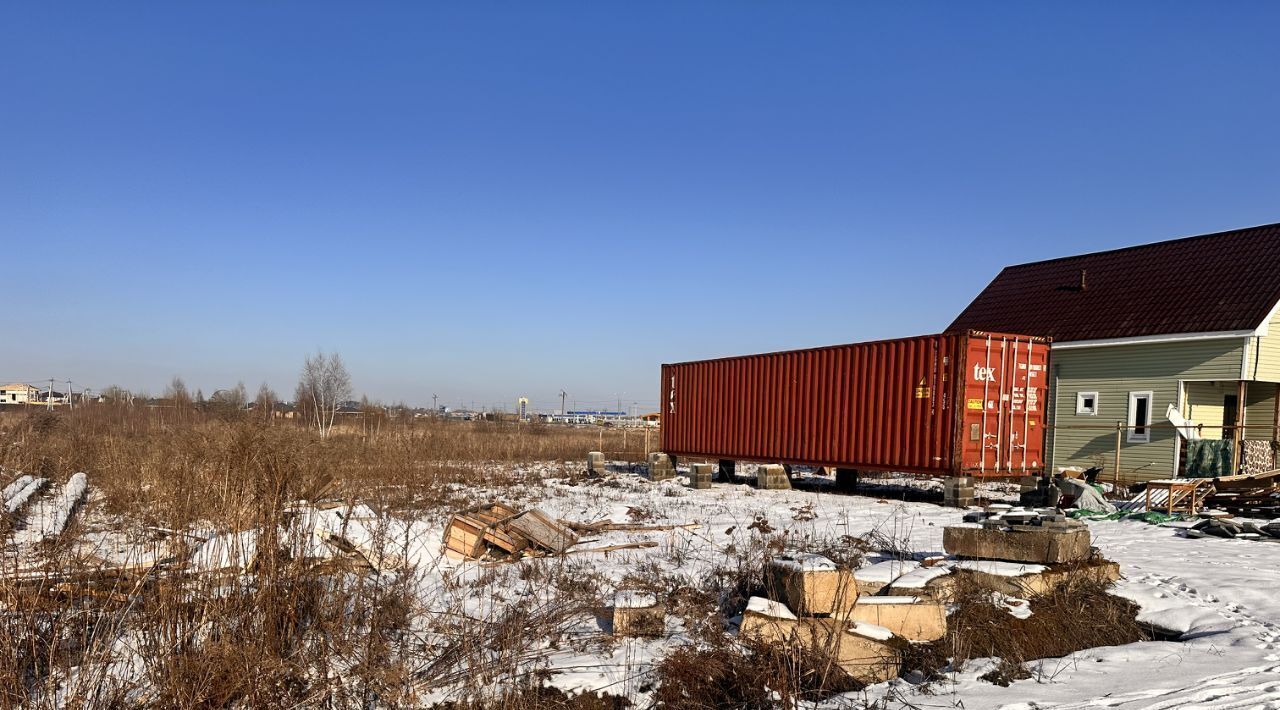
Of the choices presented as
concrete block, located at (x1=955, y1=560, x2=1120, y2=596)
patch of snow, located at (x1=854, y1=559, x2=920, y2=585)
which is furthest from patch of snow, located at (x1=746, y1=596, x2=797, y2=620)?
concrete block, located at (x1=955, y1=560, x2=1120, y2=596)

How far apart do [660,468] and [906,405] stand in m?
6.80

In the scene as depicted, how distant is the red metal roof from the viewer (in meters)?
15.8

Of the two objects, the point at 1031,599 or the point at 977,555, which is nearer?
the point at 1031,599

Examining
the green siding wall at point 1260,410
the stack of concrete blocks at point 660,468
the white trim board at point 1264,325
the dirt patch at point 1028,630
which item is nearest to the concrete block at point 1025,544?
the dirt patch at point 1028,630

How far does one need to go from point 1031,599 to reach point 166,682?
5.67 metres

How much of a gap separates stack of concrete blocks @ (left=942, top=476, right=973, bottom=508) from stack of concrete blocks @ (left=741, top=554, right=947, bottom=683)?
7.46 meters

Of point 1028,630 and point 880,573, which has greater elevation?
point 880,573

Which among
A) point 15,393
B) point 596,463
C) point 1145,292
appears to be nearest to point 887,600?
point 596,463

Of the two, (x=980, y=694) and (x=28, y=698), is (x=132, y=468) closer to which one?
(x=28, y=698)

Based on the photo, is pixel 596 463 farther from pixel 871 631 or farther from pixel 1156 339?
pixel 871 631

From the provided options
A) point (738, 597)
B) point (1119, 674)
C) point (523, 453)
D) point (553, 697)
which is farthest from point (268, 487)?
point (523, 453)

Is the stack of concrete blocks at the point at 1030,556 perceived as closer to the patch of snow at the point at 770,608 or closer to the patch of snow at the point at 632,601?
the patch of snow at the point at 770,608

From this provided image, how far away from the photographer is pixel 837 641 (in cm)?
464

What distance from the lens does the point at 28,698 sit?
350cm
